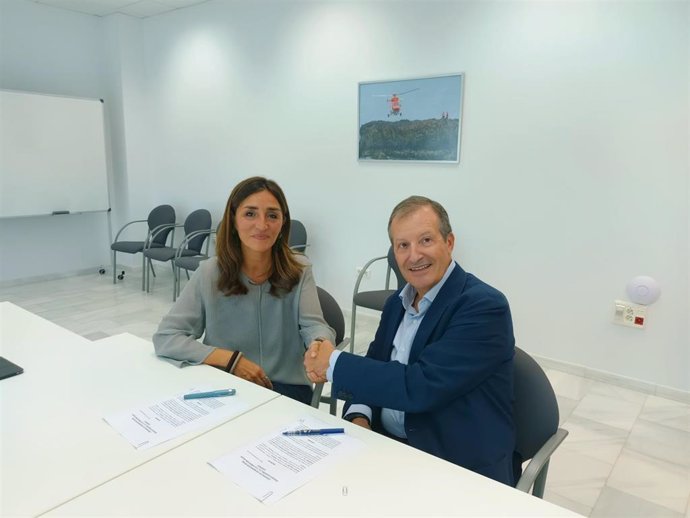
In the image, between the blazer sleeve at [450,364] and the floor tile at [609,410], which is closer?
the blazer sleeve at [450,364]

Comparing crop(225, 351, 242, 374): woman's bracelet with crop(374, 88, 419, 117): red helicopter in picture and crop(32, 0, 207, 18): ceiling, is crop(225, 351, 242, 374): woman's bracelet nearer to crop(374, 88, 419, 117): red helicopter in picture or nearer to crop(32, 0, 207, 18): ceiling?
crop(374, 88, 419, 117): red helicopter in picture

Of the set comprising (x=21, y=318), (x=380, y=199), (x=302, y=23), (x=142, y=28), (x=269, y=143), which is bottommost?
(x=21, y=318)

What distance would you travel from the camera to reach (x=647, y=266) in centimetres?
295

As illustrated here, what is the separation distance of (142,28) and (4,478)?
592 cm

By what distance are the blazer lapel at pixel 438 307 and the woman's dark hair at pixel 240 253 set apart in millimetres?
603

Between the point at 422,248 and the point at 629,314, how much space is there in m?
2.30

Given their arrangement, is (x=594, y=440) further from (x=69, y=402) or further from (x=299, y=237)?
(x=299, y=237)

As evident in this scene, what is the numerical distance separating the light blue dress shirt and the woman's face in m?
0.53

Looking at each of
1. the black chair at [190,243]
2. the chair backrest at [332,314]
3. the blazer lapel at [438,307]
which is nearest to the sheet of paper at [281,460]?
the blazer lapel at [438,307]

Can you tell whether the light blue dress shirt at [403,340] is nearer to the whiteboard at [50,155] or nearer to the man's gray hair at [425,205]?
the man's gray hair at [425,205]

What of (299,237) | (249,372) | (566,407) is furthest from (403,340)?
(299,237)

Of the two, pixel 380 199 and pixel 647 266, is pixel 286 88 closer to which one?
pixel 380 199

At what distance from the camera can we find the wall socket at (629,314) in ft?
9.79

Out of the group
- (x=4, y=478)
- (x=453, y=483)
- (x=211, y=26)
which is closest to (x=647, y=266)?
(x=453, y=483)
